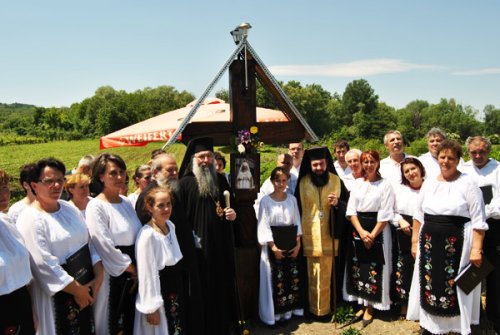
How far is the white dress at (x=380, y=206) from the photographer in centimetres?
504

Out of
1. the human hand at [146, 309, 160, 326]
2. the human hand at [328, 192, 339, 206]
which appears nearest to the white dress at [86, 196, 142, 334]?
the human hand at [146, 309, 160, 326]

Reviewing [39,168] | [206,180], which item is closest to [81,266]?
[39,168]

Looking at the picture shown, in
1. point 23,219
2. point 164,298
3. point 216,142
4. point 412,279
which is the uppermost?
point 216,142

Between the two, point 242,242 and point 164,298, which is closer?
point 164,298

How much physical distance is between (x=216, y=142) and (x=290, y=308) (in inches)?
93.1

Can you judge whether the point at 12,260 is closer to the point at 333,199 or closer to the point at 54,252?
the point at 54,252

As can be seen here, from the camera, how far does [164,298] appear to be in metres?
3.77

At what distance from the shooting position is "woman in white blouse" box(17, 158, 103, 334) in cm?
306

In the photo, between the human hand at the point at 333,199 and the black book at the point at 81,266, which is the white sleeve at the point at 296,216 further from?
the black book at the point at 81,266

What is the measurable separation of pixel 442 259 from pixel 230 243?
2344 mm

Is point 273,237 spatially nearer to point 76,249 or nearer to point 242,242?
point 242,242

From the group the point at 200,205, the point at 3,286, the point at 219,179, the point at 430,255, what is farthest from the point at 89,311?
the point at 430,255

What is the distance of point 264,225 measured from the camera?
523cm

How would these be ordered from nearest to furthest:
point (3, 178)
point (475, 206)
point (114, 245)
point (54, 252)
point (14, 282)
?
point (14, 282), point (54, 252), point (3, 178), point (114, 245), point (475, 206)
